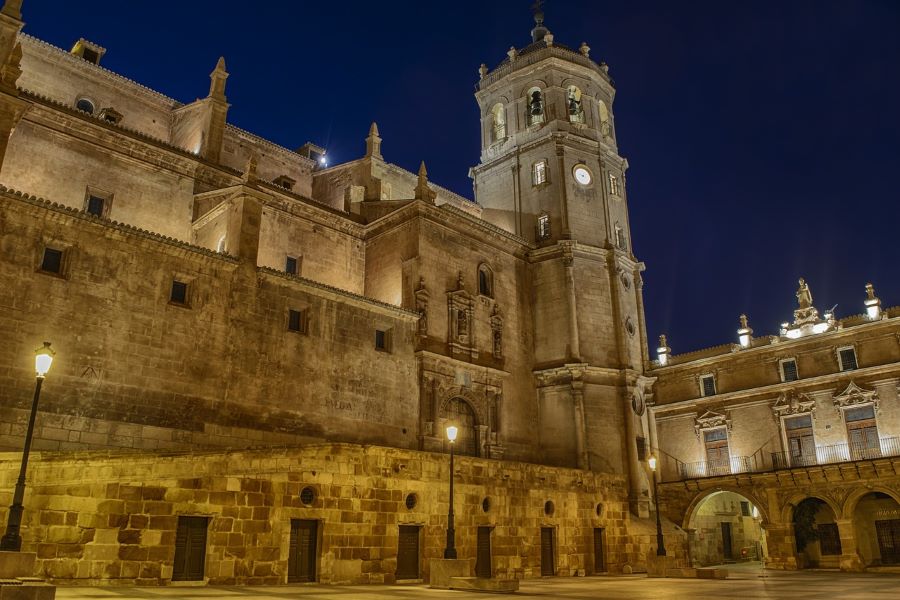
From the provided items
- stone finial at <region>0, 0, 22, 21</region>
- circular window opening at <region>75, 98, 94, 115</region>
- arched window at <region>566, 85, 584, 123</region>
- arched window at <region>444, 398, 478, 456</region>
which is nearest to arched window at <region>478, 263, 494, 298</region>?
arched window at <region>444, 398, 478, 456</region>

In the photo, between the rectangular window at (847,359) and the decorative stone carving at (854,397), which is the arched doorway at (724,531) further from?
the rectangular window at (847,359)

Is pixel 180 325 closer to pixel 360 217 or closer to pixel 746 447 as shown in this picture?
pixel 360 217

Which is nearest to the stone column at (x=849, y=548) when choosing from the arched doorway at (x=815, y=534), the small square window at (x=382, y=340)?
the arched doorway at (x=815, y=534)

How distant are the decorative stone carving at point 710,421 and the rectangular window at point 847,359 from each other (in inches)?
242

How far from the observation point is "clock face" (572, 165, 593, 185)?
120 feet

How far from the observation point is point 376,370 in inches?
1031

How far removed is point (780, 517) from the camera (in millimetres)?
32562

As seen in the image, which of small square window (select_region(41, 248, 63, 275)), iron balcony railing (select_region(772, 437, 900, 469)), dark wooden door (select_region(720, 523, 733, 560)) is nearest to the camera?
small square window (select_region(41, 248, 63, 275))

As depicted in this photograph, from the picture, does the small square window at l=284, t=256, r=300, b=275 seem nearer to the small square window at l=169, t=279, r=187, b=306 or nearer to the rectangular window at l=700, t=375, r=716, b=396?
the small square window at l=169, t=279, r=187, b=306

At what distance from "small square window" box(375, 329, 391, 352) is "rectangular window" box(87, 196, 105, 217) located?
35.1 ft

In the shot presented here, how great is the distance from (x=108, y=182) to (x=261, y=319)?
7931 mm

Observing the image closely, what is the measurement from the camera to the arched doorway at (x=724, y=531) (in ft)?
122

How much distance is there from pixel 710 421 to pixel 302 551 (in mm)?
26498

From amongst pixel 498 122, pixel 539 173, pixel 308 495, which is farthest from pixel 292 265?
pixel 498 122
